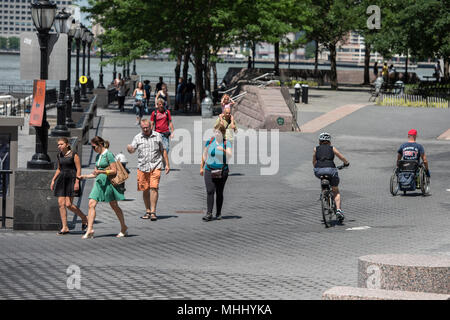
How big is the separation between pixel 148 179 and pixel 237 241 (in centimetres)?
266

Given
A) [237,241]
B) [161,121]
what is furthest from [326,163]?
[161,121]

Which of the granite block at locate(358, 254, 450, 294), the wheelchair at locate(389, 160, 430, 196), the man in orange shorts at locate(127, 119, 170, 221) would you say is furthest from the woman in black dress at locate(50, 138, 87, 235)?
the wheelchair at locate(389, 160, 430, 196)

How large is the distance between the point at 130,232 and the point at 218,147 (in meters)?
2.27

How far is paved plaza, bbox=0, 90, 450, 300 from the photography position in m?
10.6

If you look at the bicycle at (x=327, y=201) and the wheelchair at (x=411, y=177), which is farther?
the wheelchair at (x=411, y=177)

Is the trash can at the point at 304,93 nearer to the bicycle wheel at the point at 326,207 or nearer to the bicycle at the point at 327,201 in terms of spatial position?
the bicycle at the point at 327,201

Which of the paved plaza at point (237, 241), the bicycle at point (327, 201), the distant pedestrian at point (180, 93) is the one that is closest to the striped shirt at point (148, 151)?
the paved plaza at point (237, 241)

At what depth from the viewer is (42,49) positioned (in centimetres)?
1566

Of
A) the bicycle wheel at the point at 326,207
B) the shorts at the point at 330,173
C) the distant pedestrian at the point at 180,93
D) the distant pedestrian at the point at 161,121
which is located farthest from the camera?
the distant pedestrian at the point at 180,93

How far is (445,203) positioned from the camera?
59.0 ft

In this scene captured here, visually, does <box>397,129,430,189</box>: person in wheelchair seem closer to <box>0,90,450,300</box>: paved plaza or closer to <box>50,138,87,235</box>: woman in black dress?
<box>0,90,450,300</box>: paved plaza

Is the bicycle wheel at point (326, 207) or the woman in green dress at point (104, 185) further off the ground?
the woman in green dress at point (104, 185)

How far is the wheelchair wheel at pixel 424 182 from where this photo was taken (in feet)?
61.6
